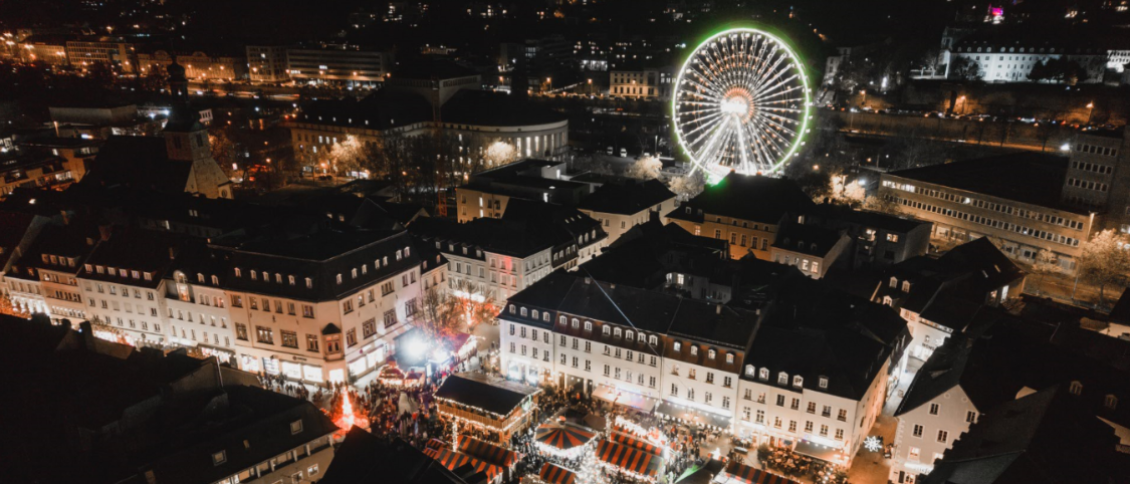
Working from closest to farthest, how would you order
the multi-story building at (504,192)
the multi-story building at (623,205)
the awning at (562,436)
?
the awning at (562,436)
the multi-story building at (623,205)
the multi-story building at (504,192)

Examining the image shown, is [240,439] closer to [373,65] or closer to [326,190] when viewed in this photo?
[326,190]

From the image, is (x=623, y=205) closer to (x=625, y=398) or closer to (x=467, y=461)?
(x=625, y=398)

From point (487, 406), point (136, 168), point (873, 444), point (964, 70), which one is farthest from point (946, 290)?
point (964, 70)

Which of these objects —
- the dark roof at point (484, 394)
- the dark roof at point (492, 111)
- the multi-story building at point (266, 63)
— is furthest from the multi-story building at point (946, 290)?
the multi-story building at point (266, 63)

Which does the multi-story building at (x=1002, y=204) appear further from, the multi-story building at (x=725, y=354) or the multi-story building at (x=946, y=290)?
the multi-story building at (x=725, y=354)

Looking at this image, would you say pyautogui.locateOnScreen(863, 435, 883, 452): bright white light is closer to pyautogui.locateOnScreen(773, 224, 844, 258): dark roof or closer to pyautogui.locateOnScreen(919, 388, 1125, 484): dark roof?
pyautogui.locateOnScreen(919, 388, 1125, 484): dark roof

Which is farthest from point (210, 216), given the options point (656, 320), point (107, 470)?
point (656, 320)
